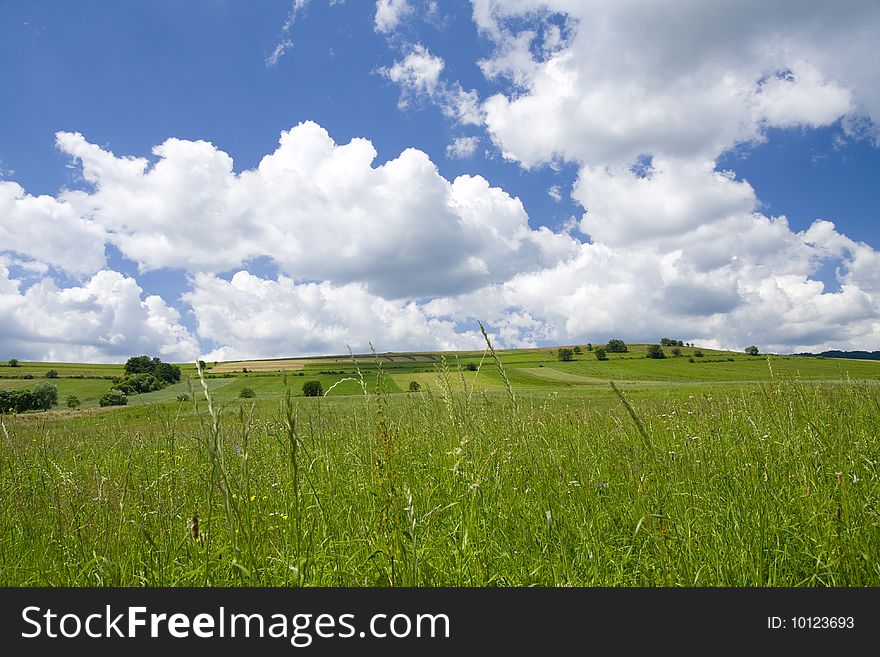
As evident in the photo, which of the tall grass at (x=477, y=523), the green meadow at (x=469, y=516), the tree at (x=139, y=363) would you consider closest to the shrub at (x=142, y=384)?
the green meadow at (x=469, y=516)

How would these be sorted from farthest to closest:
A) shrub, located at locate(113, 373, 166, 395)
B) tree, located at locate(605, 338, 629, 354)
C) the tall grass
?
tree, located at locate(605, 338, 629, 354)
shrub, located at locate(113, 373, 166, 395)
the tall grass

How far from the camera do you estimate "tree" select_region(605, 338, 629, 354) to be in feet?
356

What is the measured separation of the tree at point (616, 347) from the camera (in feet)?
356

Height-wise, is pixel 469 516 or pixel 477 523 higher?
pixel 469 516

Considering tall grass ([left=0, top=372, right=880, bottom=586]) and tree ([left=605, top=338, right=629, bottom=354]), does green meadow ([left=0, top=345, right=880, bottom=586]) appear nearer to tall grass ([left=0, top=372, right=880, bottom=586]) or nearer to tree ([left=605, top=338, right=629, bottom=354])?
tall grass ([left=0, top=372, right=880, bottom=586])

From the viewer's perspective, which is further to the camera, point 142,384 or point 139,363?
point 139,363

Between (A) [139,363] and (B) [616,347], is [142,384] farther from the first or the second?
(B) [616,347]

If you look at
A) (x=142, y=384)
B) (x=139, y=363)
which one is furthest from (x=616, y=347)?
(x=142, y=384)

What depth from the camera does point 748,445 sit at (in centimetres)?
462

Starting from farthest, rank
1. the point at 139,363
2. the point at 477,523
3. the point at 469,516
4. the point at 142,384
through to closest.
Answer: the point at 139,363
the point at 142,384
the point at 477,523
the point at 469,516

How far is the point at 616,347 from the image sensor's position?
11094 cm

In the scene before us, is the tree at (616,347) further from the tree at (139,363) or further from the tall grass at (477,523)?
the tall grass at (477,523)

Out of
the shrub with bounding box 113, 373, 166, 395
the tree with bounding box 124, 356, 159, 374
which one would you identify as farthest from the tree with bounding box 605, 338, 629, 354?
the shrub with bounding box 113, 373, 166, 395

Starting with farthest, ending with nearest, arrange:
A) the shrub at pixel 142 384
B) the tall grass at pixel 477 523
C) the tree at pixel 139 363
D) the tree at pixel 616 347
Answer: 1. the tree at pixel 616 347
2. the tree at pixel 139 363
3. the shrub at pixel 142 384
4. the tall grass at pixel 477 523
